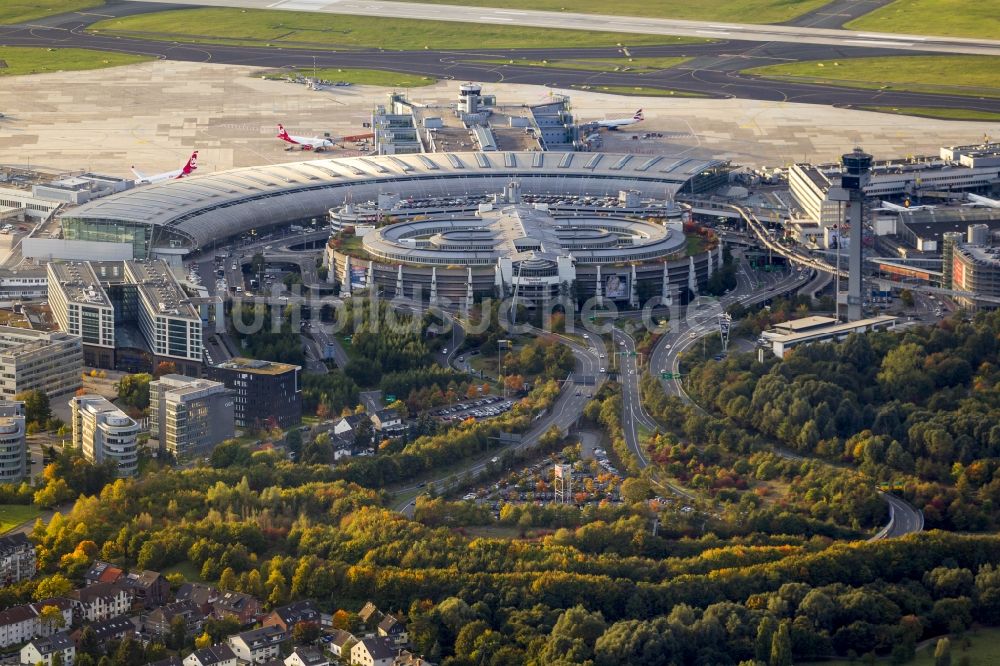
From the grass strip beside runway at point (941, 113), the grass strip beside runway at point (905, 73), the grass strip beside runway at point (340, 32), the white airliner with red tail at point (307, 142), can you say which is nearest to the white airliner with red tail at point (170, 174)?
the white airliner with red tail at point (307, 142)

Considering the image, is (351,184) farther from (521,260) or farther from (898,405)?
(898,405)

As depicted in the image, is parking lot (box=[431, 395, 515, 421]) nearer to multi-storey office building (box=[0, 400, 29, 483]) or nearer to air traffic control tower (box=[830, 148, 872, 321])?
multi-storey office building (box=[0, 400, 29, 483])

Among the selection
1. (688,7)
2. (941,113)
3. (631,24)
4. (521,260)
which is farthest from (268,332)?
(688,7)

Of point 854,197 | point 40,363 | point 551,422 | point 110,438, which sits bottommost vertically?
point 551,422

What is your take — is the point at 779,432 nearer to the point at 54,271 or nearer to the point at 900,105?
the point at 54,271

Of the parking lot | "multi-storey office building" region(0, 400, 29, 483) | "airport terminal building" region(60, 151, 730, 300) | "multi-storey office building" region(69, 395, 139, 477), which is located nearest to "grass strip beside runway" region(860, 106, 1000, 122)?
"airport terminal building" region(60, 151, 730, 300)

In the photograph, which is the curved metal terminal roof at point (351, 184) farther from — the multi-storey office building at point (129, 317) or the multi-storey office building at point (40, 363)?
the multi-storey office building at point (40, 363)
